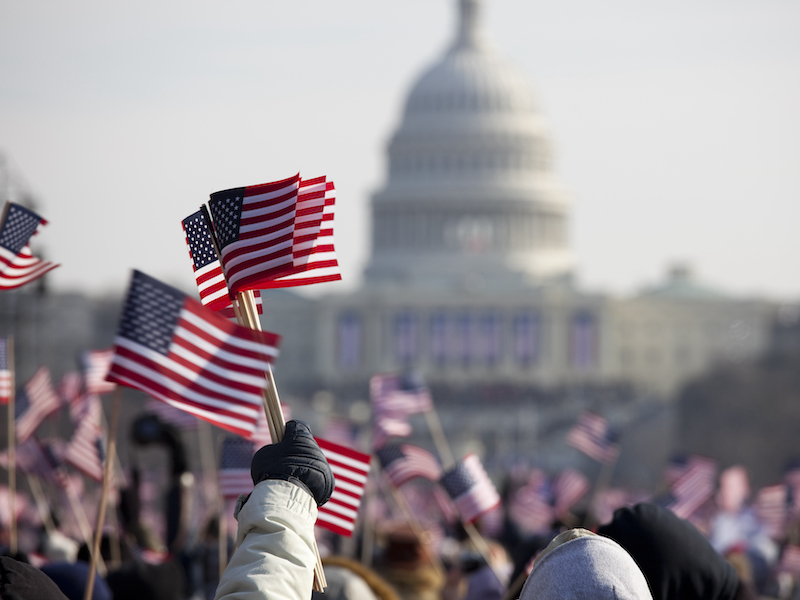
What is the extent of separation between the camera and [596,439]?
29172 mm

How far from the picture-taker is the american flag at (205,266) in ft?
24.9

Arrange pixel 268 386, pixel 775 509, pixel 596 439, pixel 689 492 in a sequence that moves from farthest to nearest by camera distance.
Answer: pixel 596 439, pixel 775 509, pixel 689 492, pixel 268 386

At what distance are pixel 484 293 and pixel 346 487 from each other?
118m

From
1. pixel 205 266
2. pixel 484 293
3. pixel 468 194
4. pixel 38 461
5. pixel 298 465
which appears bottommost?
pixel 484 293

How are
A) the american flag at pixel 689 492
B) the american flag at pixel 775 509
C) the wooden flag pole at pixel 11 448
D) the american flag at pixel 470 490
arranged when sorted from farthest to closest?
1. the american flag at pixel 775 509
2. the american flag at pixel 689 492
3. the american flag at pixel 470 490
4. the wooden flag pole at pixel 11 448

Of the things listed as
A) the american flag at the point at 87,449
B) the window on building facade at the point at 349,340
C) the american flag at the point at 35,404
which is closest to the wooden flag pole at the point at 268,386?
the american flag at the point at 87,449

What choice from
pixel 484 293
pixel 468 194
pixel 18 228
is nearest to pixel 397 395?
pixel 18 228

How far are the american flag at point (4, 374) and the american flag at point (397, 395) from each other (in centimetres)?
827

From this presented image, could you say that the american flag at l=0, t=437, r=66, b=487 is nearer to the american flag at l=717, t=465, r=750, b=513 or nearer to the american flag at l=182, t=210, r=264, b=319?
the american flag at l=182, t=210, r=264, b=319

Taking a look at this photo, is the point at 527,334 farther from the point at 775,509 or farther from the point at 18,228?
the point at 18,228

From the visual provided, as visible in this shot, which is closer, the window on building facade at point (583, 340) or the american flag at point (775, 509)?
the american flag at point (775, 509)

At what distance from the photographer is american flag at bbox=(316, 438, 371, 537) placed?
10.6m

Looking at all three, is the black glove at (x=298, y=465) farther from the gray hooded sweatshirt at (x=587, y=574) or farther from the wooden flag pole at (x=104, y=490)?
the wooden flag pole at (x=104, y=490)

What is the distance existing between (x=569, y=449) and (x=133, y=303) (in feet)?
249
